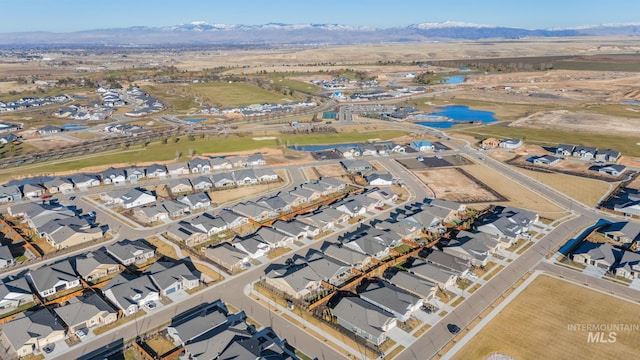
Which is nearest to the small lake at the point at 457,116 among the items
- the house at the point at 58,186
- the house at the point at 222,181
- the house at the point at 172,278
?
the house at the point at 222,181

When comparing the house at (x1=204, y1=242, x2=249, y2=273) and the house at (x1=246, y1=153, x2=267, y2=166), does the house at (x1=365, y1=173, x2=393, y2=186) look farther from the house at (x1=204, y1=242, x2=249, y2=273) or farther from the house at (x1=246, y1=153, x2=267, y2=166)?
the house at (x1=204, y1=242, x2=249, y2=273)

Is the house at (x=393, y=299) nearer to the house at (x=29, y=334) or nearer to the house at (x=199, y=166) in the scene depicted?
the house at (x=29, y=334)

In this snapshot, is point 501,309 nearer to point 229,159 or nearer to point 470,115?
point 229,159

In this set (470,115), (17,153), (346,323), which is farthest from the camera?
(470,115)

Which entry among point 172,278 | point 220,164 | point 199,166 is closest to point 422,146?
point 220,164

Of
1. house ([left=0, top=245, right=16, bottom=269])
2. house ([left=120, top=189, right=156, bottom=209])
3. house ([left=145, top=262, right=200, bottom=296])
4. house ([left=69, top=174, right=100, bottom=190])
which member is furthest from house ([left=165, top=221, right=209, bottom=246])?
house ([left=69, top=174, right=100, bottom=190])

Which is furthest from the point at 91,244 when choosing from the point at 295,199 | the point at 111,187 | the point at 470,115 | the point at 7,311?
the point at 470,115
